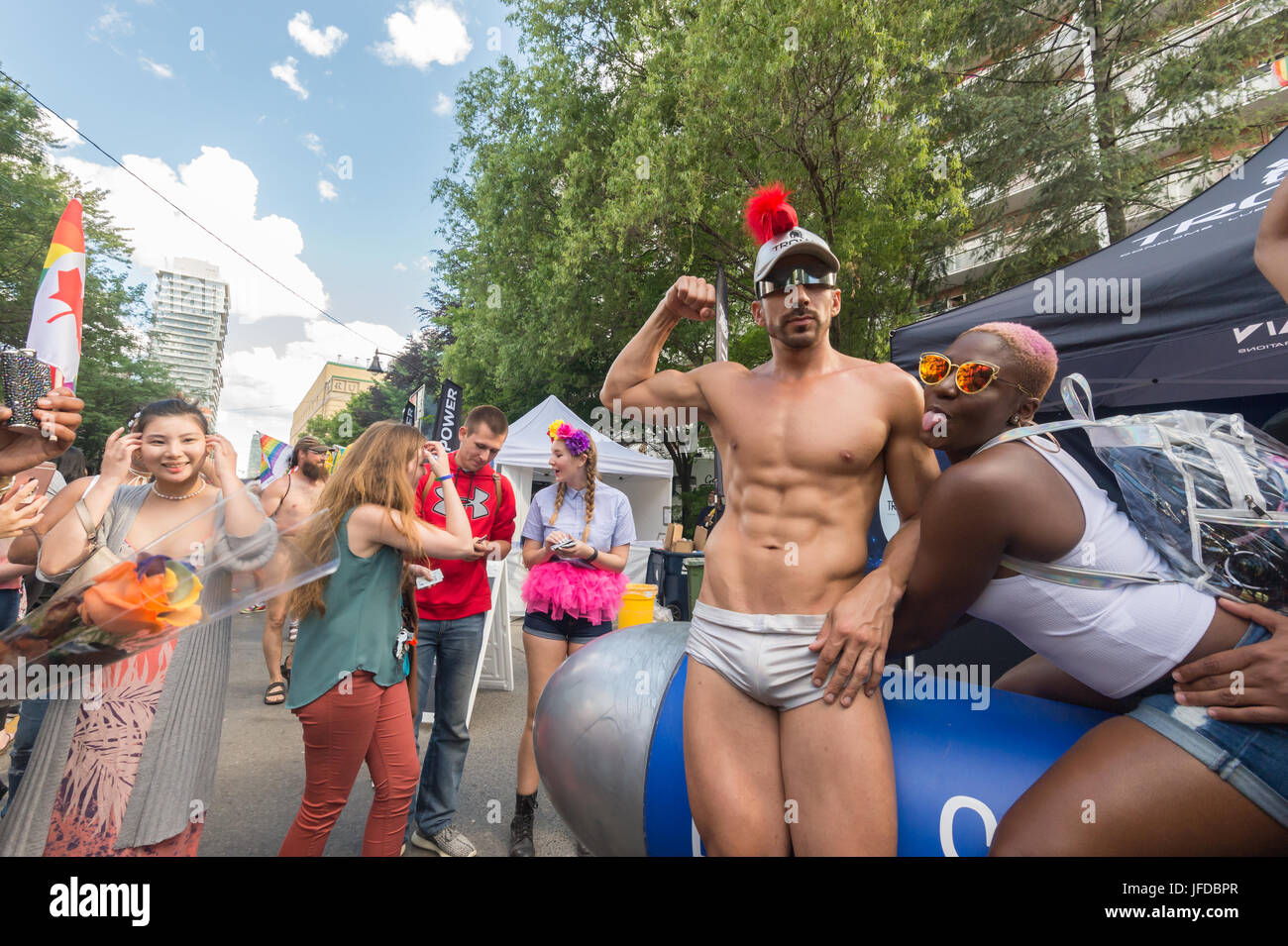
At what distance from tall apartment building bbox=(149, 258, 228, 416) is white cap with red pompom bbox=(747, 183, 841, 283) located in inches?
778

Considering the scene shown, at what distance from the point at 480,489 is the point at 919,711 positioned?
2765mm

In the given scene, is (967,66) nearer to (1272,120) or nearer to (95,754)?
(1272,120)

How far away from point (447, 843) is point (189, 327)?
53.0 meters

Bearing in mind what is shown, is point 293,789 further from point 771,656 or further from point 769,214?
point 769,214

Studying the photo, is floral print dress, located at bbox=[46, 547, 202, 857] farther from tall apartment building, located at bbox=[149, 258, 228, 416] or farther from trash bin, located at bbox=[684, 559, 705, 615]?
tall apartment building, located at bbox=[149, 258, 228, 416]

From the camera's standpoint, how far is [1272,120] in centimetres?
1040

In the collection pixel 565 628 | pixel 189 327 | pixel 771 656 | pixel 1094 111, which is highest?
pixel 189 327

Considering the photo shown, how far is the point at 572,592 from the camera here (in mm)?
3426

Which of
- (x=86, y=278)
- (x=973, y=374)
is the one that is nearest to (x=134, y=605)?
(x=973, y=374)

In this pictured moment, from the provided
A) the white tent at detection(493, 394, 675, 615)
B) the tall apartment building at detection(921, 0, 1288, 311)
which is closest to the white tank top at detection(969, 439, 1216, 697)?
the white tent at detection(493, 394, 675, 615)

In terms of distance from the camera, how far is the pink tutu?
3.42 metres

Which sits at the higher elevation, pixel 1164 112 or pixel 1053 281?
pixel 1164 112

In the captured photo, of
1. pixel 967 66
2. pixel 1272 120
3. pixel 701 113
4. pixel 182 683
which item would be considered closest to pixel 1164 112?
pixel 1272 120

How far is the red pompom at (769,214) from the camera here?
1918 millimetres
